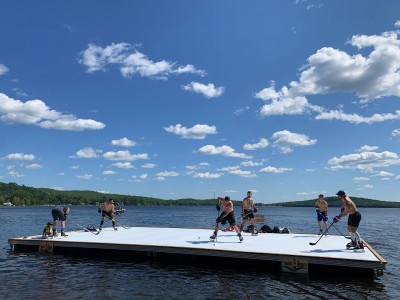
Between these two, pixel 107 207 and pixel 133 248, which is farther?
pixel 107 207

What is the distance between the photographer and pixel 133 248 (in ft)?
49.5

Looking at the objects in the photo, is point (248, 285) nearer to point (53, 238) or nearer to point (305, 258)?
point (305, 258)

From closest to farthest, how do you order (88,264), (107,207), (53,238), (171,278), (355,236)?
(171,278), (355,236), (88,264), (53,238), (107,207)

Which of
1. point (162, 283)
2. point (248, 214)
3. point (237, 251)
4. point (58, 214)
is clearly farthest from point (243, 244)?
point (58, 214)

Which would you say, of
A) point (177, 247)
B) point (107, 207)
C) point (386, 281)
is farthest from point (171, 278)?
point (107, 207)

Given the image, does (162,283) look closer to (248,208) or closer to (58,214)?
(248,208)

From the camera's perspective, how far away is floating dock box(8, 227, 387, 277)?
12398mm

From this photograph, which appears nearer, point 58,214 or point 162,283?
point 162,283

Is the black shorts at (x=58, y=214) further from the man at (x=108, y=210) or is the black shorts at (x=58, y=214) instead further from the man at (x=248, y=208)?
the man at (x=248, y=208)

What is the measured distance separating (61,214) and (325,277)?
12130 millimetres

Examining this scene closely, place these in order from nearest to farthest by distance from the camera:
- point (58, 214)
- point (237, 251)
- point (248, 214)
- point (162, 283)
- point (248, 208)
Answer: point (162, 283), point (237, 251), point (248, 214), point (58, 214), point (248, 208)

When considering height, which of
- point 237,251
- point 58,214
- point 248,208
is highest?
Answer: point 248,208

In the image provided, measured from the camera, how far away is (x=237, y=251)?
1323 cm

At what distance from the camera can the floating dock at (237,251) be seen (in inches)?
488
